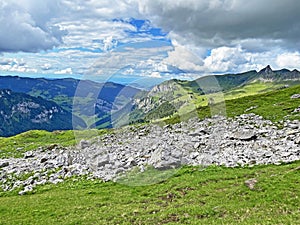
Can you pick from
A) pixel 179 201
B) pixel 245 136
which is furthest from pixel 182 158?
pixel 179 201

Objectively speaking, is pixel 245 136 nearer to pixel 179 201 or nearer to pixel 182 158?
pixel 182 158

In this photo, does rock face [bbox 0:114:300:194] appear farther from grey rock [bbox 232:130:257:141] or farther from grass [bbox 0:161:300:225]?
grass [bbox 0:161:300:225]

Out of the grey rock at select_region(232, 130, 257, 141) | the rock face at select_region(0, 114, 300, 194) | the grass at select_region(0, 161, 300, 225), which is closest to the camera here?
the grass at select_region(0, 161, 300, 225)

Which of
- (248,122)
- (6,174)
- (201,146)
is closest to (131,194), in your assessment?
(201,146)

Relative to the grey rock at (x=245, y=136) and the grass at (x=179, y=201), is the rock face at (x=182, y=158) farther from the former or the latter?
the grass at (x=179, y=201)

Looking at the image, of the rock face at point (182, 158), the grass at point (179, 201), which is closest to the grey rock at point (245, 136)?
the rock face at point (182, 158)

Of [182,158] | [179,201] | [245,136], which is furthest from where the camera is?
[245,136]

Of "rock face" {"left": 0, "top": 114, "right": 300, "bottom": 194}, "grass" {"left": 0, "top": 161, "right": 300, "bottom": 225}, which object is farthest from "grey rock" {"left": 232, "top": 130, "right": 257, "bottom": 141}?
"grass" {"left": 0, "top": 161, "right": 300, "bottom": 225}

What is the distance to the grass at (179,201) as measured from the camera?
18562 mm

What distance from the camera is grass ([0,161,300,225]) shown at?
18.6 metres

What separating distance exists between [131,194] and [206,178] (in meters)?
6.55

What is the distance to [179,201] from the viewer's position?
22.2 meters

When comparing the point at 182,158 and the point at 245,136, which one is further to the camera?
the point at 245,136

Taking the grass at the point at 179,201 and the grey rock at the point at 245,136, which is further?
the grey rock at the point at 245,136
